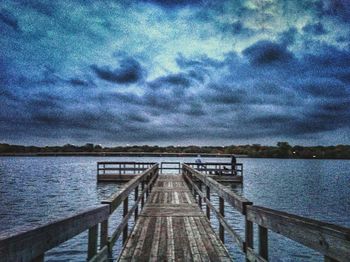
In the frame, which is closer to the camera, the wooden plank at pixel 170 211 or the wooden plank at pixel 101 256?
the wooden plank at pixel 101 256

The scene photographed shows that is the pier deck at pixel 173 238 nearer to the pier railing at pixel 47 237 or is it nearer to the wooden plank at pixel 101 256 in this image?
the wooden plank at pixel 101 256

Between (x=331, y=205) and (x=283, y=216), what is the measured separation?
2302 centimetres

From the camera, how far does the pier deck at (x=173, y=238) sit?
16.8 feet

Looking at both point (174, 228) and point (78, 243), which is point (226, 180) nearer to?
point (78, 243)

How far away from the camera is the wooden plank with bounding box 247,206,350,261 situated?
1912 mm

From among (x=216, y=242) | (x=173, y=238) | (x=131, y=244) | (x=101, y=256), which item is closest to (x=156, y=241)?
(x=173, y=238)

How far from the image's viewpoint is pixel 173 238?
628 centimetres

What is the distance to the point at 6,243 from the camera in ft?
5.55

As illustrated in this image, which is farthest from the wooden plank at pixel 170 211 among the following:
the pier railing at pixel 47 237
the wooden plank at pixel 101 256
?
the pier railing at pixel 47 237

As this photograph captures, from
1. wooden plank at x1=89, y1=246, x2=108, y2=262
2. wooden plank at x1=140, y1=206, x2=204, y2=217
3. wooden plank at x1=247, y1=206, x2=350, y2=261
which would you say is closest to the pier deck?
wooden plank at x1=140, y1=206, x2=204, y2=217

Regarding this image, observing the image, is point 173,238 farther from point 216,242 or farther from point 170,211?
point 170,211

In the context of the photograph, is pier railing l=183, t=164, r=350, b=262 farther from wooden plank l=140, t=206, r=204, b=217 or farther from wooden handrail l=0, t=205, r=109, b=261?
wooden plank l=140, t=206, r=204, b=217

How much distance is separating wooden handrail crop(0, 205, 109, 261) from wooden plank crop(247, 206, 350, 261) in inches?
75.7

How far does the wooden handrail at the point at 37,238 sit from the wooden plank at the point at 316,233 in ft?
6.31
